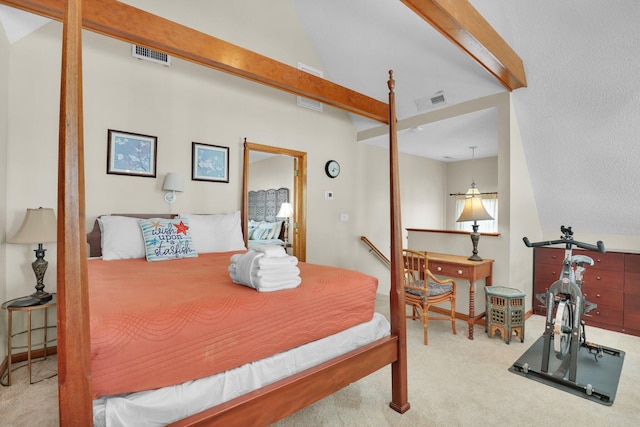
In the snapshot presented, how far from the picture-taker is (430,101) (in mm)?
4074

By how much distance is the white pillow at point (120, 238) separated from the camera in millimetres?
2631

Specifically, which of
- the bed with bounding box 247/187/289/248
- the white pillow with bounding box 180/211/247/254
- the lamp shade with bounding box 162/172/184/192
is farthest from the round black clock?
the lamp shade with bounding box 162/172/184/192

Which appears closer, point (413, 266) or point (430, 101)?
point (413, 266)

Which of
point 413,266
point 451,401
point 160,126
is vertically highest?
Result: point 160,126

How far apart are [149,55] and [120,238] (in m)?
1.82

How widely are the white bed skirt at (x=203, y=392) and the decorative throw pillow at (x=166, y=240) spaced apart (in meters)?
1.63

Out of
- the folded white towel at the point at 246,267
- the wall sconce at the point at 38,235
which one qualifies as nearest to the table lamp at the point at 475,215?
the folded white towel at the point at 246,267

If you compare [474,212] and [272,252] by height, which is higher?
[474,212]

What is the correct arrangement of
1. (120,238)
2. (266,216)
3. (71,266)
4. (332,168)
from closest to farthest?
(71,266)
(120,238)
(332,168)
(266,216)

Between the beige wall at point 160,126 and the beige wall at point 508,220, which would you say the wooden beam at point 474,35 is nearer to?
the beige wall at point 508,220

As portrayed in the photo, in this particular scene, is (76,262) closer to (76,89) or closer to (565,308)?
(76,89)

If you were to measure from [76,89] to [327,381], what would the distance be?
4.95 ft

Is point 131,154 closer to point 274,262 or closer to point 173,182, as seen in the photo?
point 173,182

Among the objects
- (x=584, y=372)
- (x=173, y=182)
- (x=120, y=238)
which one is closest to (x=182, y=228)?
(x=120, y=238)
